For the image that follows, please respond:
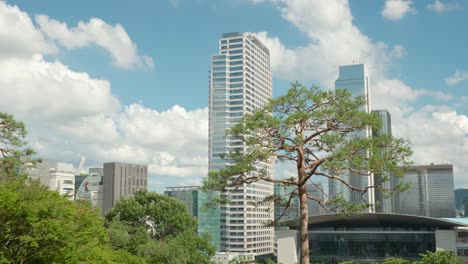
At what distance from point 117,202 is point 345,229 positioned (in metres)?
38.5

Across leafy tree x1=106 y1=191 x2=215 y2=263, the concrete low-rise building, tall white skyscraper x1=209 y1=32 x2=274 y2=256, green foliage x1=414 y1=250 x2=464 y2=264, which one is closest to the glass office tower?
tall white skyscraper x1=209 y1=32 x2=274 y2=256

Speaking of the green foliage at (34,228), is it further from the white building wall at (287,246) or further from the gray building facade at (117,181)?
the gray building facade at (117,181)

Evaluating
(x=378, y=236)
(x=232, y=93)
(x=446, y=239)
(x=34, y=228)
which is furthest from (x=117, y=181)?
(x=34, y=228)

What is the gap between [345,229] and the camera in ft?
221

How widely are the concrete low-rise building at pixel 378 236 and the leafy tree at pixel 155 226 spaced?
89.5ft

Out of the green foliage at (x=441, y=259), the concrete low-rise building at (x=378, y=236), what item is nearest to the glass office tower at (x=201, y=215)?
the concrete low-rise building at (x=378, y=236)

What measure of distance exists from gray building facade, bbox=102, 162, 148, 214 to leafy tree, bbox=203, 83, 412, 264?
446ft

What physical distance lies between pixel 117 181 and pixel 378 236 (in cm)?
10423

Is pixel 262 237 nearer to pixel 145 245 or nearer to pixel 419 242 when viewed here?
pixel 419 242

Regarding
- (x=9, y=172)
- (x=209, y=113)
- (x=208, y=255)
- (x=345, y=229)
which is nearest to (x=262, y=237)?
(x=209, y=113)

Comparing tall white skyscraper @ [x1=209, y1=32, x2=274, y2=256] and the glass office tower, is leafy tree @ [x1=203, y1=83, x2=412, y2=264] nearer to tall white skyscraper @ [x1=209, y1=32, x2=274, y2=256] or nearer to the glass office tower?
the glass office tower

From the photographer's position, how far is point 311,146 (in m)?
20.1

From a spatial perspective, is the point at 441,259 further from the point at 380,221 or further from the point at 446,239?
the point at 380,221

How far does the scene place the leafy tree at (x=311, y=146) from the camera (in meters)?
18.5
